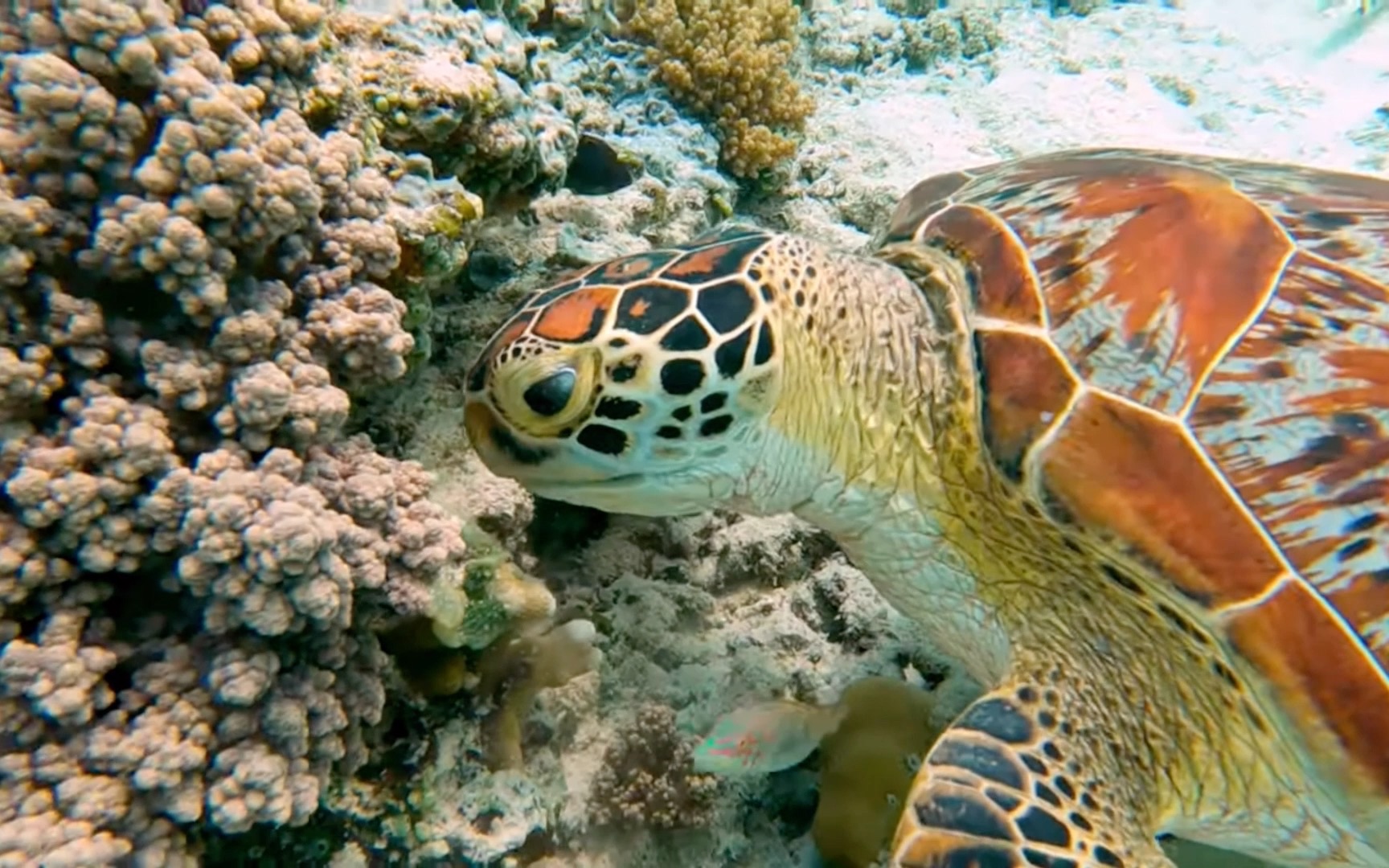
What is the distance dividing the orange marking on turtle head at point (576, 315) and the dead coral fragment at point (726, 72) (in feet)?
4.82

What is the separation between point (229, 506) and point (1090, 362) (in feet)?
4.27

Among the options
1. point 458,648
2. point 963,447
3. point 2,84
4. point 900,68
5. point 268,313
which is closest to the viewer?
point 2,84

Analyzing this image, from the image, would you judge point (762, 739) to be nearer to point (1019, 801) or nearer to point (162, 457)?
point (1019, 801)

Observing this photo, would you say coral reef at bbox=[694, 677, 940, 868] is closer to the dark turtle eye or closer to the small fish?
the small fish

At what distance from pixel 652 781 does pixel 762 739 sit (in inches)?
8.6

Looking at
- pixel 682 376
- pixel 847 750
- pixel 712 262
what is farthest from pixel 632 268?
pixel 847 750

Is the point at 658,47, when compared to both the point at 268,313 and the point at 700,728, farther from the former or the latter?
the point at 700,728

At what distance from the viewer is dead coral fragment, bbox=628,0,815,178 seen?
264cm

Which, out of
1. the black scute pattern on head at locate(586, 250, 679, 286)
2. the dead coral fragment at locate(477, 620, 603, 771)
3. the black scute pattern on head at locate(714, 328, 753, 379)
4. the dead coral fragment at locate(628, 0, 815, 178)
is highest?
the dead coral fragment at locate(628, 0, 815, 178)

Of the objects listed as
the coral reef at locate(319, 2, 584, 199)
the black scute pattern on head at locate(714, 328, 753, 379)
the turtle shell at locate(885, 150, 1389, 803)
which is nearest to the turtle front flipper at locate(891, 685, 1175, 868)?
the turtle shell at locate(885, 150, 1389, 803)

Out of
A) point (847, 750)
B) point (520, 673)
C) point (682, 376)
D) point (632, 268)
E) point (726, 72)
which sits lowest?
point (847, 750)

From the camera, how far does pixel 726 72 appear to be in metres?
2.68

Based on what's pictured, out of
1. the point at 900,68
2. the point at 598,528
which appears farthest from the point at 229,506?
the point at 900,68

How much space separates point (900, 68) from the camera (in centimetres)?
411
